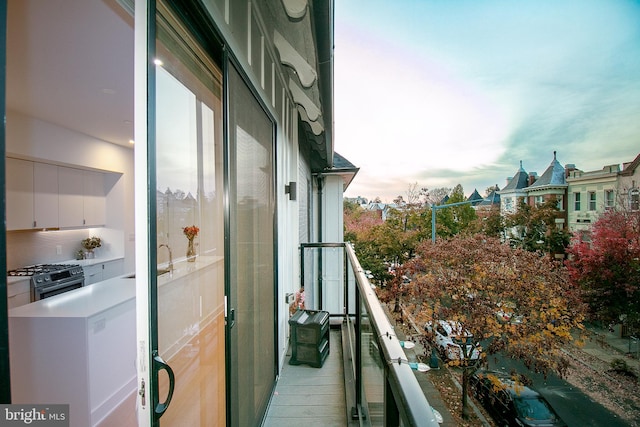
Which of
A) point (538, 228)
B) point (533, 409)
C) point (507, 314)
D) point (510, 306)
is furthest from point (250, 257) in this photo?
point (538, 228)

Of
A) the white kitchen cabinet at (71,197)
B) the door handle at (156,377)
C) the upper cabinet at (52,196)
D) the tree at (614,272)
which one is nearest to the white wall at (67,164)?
the upper cabinet at (52,196)

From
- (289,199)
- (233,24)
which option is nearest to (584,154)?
(289,199)

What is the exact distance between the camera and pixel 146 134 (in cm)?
82

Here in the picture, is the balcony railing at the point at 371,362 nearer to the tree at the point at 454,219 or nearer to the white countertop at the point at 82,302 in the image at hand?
the white countertop at the point at 82,302

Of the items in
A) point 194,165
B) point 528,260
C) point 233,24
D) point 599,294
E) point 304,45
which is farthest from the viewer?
point 599,294

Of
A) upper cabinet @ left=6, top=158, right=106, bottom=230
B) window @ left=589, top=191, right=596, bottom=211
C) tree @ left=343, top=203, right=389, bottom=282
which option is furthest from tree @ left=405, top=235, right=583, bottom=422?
window @ left=589, top=191, right=596, bottom=211

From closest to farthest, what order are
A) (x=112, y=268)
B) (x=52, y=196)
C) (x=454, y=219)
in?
(x=52, y=196) < (x=112, y=268) < (x=454, y=219)

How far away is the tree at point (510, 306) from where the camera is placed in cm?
739

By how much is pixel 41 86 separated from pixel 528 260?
10118 mm

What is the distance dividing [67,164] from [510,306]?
Answer: 973 centimetres

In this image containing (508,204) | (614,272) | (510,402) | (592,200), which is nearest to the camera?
(510,402)

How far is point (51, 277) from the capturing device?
168 inches

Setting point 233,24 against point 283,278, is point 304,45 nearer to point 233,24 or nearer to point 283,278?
point 233,24

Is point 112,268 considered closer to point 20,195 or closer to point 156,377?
point 20,195
